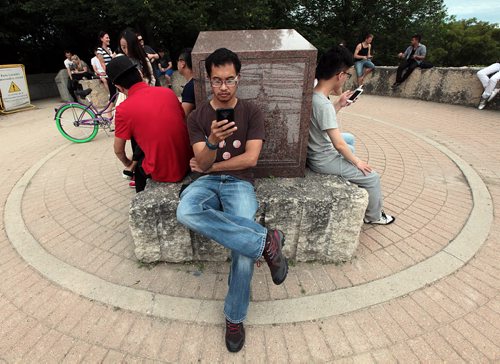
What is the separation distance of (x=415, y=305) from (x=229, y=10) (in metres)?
13.0

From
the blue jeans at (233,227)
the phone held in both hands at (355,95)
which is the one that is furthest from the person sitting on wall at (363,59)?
the blue jeans at (233,227)

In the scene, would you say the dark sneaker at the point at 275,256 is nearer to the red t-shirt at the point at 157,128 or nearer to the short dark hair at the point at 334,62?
the red t-shirt at the point at 157,128

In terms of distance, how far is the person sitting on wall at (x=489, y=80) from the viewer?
25.6 feet

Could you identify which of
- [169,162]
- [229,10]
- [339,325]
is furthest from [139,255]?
[229,10]

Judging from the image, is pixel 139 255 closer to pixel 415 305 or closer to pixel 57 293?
pixel 57 293

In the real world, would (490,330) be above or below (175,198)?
below

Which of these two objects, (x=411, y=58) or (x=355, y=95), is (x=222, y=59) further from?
(x=411, y=58)

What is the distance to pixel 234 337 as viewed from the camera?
2.21 m

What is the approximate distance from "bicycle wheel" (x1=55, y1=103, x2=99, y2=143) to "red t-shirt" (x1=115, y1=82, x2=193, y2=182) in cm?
416

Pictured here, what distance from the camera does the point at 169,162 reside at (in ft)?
9.62

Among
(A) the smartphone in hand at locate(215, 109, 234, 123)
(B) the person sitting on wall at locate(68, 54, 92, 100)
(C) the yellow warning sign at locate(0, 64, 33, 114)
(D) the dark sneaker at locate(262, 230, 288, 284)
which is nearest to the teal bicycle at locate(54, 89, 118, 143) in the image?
(B) the person sitting on wall at locate(68, 54, 92, 100)

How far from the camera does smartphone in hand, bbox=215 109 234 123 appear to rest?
211 centimetres

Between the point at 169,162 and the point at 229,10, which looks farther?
the point at 229,10

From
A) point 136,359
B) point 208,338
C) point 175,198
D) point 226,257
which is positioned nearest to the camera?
point 136,359
